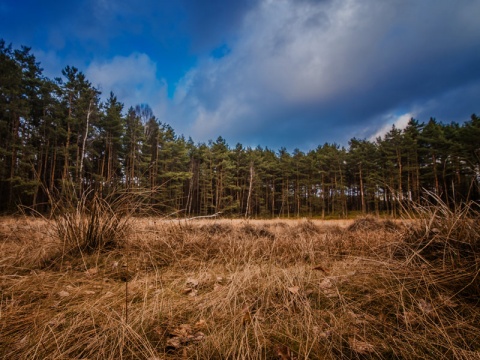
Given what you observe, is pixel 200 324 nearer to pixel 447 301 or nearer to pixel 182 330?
pixel 182 330

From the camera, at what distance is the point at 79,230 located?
2.65 m

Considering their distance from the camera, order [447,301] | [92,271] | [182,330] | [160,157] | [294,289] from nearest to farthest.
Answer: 1. [182,330]
2. [447,301]
3. [294,289]
4. [92,271]
5. [160,157]

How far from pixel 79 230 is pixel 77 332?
6.20 ft

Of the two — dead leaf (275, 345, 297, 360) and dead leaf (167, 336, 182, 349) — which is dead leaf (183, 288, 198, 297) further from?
dead leaf (275, 345, 297, 360)

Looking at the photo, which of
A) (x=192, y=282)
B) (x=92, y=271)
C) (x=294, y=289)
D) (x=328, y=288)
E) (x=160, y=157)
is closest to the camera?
(x=294, y=289)

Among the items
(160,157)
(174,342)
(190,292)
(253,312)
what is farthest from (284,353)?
(160,157)

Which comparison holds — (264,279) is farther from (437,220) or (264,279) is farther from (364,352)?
(437,220)

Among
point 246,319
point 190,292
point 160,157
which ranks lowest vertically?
point 190,292

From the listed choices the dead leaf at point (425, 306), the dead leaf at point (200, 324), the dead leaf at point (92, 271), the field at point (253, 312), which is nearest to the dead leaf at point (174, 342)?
the field at point (253, 312)

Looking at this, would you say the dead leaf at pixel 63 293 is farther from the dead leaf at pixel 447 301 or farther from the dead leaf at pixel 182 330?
the dead leaf at pixel 447 301

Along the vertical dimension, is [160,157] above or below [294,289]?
above

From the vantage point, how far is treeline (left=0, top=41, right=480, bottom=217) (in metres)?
16.9

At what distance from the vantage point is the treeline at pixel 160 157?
1686cm

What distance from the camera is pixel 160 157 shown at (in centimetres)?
3167
